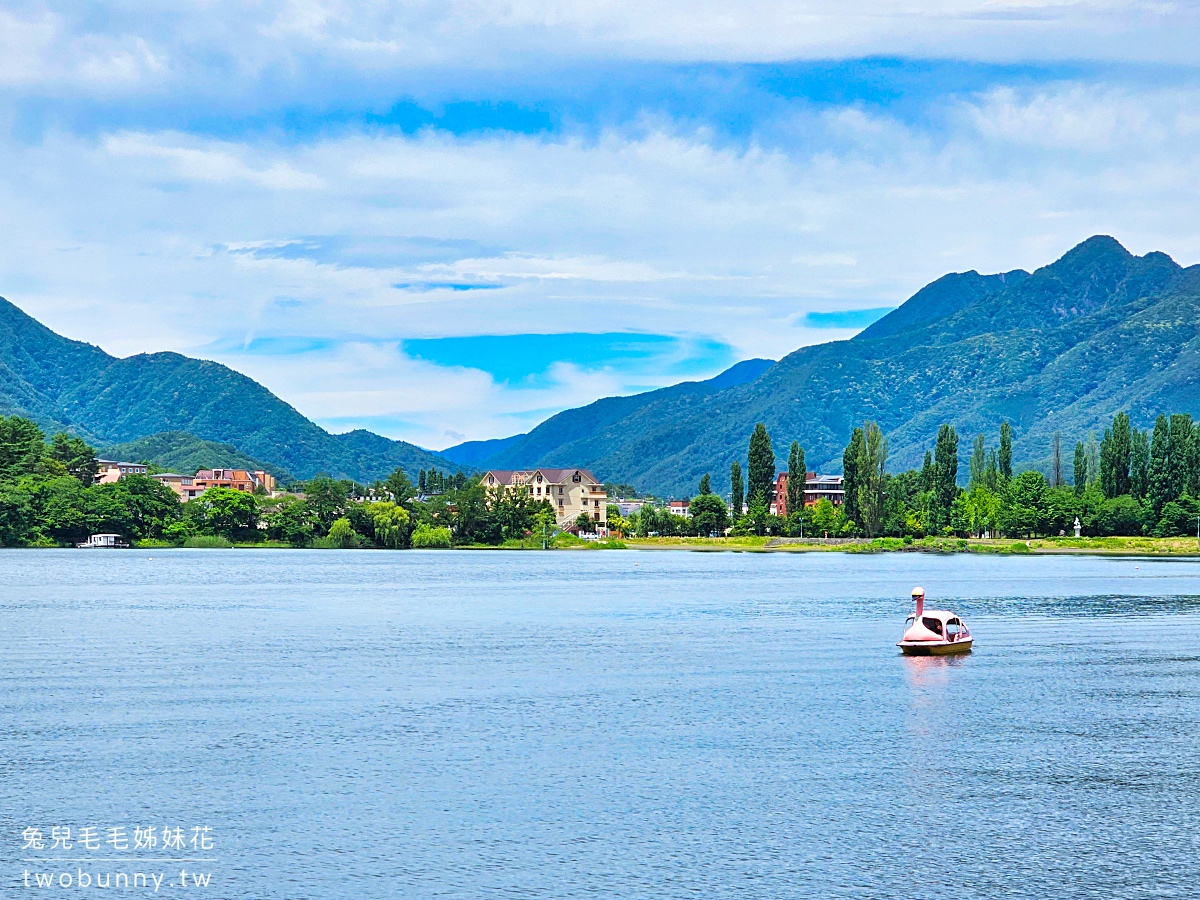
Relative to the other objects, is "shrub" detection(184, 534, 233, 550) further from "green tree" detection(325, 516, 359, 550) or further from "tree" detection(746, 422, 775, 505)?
"tree" detection(746, 422, 775, 505)

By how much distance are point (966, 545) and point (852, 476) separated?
57.6 feet

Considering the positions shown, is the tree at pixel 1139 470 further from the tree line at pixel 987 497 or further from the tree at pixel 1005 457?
the tree at pixel 1005 457

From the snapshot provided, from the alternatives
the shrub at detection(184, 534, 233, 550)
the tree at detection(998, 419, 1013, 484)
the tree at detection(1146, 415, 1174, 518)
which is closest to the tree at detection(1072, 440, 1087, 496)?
the tree at detection(998, 419, 1013, 484)

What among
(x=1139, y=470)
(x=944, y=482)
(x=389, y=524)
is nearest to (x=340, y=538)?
(x=389, y=524)

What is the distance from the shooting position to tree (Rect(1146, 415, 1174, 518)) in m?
154

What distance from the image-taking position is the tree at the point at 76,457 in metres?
180

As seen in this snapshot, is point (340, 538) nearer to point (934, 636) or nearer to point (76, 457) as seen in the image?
point (76, 457)

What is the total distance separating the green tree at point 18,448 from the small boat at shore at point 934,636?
480ft

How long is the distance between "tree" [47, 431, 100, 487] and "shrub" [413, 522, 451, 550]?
158 feet

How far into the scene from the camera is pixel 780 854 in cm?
1998

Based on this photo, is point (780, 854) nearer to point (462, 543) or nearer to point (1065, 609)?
Answer: point (1065, 609)

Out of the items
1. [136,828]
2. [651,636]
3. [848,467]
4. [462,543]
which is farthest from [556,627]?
[462,543]

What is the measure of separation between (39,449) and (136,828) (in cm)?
17288

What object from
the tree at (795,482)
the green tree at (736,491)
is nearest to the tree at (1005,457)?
the tree at (795,482)
